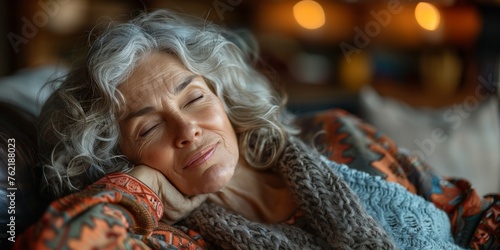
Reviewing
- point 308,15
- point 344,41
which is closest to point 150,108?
point 308,15

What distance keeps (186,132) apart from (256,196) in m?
0.25

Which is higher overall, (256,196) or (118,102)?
(118,102)

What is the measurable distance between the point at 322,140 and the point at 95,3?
240 cm

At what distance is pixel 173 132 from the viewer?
1.06 m

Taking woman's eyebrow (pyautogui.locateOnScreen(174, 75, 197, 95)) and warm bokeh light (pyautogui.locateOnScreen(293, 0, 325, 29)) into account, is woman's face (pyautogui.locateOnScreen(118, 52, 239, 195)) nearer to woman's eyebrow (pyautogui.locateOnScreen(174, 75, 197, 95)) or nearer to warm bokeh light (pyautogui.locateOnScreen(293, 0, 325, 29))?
woman's eyebrow (pyautogui.locateOnScreen(174, 75, 197, 95))

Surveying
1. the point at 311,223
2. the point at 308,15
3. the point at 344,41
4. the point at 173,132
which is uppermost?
the point at 173,132

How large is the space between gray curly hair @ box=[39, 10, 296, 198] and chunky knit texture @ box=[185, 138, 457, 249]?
0.10 meters

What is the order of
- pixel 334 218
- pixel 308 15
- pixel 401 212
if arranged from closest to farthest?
pixel 334 218 < pixel 401 212 < pixel 308 15

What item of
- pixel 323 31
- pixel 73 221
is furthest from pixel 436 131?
pixel 323 31

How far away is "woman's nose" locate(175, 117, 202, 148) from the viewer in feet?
3.40

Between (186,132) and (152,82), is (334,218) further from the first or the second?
(152,82)

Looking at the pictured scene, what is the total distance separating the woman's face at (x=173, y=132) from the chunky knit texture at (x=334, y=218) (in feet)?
0.32

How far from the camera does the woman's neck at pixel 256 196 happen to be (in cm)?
115

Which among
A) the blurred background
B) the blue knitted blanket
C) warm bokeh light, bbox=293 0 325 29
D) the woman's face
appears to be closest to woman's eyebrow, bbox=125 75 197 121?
the woman's face
